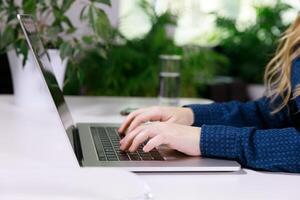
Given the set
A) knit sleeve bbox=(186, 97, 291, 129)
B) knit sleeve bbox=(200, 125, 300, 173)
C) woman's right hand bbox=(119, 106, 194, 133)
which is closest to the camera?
knit sleeve bbox=(200, 125, 300, 173)

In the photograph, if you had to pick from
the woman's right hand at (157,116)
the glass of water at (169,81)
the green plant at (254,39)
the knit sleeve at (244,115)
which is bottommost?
the green plant at (254,39)

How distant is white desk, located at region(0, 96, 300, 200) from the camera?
0.81 meters

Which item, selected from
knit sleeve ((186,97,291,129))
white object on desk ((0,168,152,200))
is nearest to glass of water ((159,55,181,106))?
knit sleeve ((186,97,291,129))

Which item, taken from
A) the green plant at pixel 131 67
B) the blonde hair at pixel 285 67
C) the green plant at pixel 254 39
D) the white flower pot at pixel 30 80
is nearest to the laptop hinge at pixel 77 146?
the white flower pot at pixel 30 80

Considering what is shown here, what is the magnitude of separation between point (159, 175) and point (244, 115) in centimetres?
52

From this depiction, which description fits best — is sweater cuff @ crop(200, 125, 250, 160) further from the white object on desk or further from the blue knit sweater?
the white object on desk

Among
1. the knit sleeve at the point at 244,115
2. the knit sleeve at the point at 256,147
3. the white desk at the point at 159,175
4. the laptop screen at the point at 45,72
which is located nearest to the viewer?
the white desk at the point at 159,175

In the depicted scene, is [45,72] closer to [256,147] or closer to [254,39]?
[256,147]

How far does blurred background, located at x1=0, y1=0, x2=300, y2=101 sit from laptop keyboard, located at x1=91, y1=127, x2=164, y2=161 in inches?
17.0

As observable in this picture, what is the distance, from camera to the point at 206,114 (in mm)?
1298

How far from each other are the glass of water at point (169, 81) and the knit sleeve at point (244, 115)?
0.49m

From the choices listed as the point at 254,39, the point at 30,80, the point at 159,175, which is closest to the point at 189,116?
the point at 159,175

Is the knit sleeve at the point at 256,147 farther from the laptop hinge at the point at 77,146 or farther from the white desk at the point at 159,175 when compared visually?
the laptop hinge at the point at 77,146

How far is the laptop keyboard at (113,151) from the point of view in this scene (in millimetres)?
958
